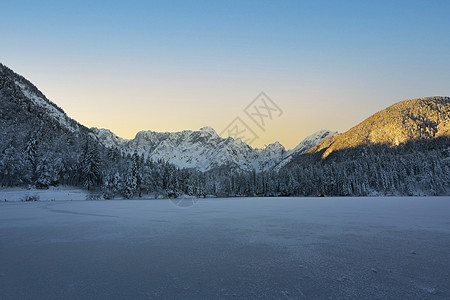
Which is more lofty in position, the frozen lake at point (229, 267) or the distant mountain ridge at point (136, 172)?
the distant mountain ridge at point (136, 172)

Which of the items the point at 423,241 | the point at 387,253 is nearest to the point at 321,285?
the point at 387,253

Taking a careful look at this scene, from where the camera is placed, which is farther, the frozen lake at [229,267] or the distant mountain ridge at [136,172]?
the distant mountain ridge at [136,172]

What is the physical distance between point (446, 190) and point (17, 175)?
15036 centimetres

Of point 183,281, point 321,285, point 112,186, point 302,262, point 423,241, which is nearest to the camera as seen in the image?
point 321,285

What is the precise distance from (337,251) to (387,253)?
1.39 m

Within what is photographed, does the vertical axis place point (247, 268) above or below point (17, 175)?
below

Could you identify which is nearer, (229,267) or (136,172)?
(229,267)

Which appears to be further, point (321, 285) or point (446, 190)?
point (446, 190)

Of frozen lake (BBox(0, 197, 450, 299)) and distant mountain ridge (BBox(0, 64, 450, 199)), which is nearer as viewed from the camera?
frozen lake (BBox(0, 197, 450, 299))

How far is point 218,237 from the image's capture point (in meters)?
10.1

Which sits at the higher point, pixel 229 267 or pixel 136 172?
pixel 136 172

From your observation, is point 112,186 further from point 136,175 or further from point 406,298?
point 406,298

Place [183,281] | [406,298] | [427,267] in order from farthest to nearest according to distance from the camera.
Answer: [427,267] → [183,281] → [406,298]

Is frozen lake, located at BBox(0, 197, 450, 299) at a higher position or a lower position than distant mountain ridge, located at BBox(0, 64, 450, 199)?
lower
